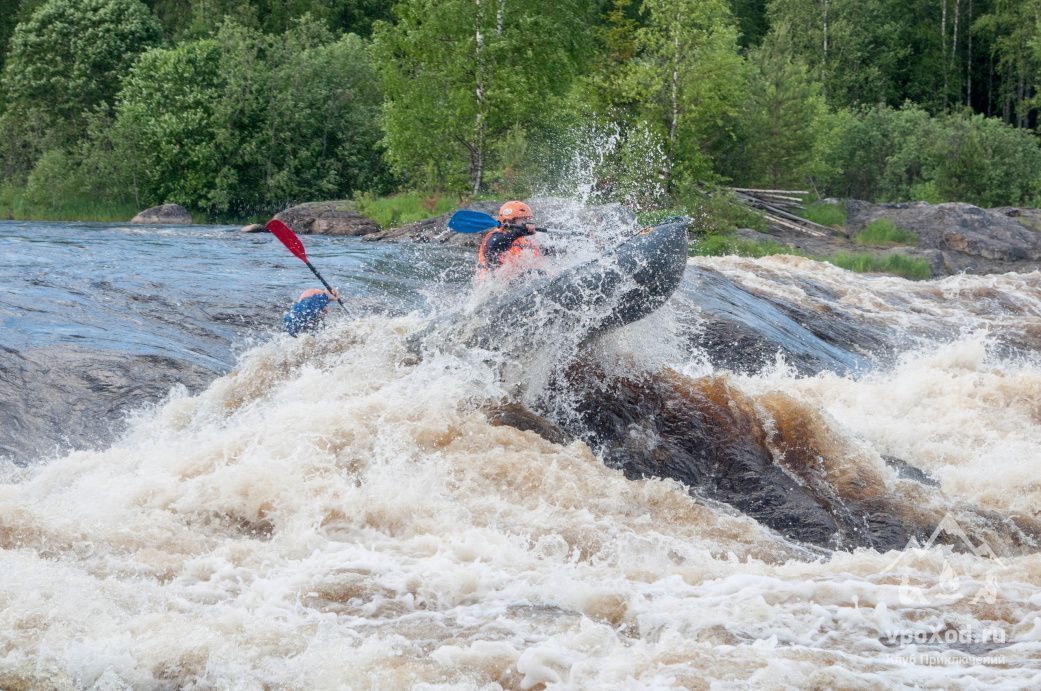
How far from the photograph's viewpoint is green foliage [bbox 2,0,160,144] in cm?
3194

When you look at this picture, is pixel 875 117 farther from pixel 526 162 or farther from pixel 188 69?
pixel 188 69

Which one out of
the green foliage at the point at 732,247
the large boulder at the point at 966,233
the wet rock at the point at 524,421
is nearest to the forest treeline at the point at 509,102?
the green foliage at the point at 732,247

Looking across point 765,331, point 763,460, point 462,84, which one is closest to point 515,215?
point 763,460

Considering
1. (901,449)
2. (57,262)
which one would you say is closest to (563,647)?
(901,449)

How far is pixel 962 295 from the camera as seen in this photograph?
611 inches

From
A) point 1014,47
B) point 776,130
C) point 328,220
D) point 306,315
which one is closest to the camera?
point 306,315

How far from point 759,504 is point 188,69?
25.7 meters

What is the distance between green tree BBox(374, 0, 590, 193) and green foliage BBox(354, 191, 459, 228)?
0.72 metres

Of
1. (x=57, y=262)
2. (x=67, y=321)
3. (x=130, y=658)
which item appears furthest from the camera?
(x=57, y=262)

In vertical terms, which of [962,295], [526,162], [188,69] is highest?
[188,69]

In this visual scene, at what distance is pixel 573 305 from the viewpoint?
768 cm

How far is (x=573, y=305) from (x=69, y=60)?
1161 inches

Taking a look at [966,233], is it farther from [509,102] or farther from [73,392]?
[73,392]

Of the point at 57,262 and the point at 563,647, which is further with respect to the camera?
the point at 57,262
